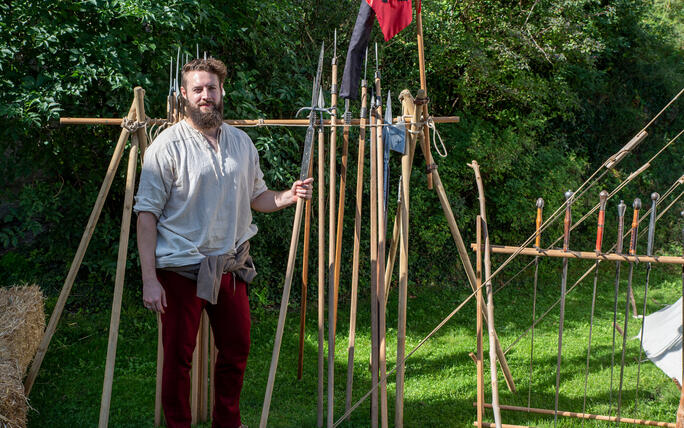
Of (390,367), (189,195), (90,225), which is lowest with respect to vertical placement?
(390,367)

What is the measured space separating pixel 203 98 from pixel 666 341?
9.79 feet

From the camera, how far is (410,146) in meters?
3.17

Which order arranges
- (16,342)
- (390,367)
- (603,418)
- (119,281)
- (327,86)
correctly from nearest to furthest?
(119,281) < (603,418) < (16,342) < (390,367) < (327,86)

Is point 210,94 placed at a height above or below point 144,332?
above

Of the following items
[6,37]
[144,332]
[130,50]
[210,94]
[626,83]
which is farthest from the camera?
[626,83]

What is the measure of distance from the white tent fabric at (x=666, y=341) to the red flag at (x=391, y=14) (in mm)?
2354

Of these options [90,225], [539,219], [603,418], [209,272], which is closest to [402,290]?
[539,219]

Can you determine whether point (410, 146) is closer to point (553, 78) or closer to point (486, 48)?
point (486, 48)

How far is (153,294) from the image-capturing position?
2.64 meters

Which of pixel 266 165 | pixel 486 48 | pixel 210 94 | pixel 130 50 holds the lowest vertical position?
pixel 266 165

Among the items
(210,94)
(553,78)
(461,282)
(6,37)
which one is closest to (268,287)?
(461,282)

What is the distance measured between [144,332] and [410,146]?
3198mm

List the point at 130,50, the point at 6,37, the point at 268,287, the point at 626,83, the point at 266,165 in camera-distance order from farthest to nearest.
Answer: the point at 626,83 < the point at 268,287 < the point at 266,165 < the point at 130,50 < the point at 6,37

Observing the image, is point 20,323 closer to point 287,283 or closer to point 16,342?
point 16,342
